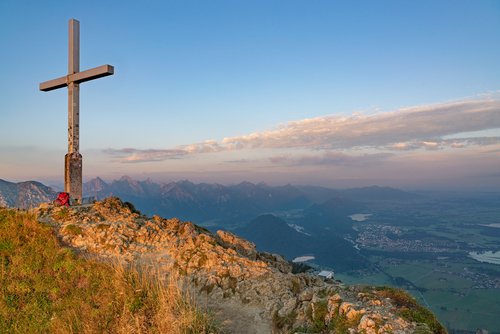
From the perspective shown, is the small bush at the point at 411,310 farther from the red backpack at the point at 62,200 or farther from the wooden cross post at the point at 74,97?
the wooden cross post at the point at 74,97

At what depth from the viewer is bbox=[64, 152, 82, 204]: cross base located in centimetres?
1641

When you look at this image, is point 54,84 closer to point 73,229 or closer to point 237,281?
point 73,229

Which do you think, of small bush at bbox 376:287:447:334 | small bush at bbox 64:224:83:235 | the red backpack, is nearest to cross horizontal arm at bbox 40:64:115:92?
the red backpack

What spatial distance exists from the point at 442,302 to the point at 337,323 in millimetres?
148047

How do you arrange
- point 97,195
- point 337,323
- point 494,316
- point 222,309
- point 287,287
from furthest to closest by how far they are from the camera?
point 494,316 < point 97,195 < point 287,287 < point 222,309 < point 337,323

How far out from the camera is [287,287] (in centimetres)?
938

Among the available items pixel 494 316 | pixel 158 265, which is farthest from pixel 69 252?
pixel 494 316

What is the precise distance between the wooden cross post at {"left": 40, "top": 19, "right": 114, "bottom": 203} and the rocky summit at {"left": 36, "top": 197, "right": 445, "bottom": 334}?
1.90 m

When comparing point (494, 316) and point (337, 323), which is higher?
point (337, 323)

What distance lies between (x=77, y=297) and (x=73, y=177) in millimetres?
9539

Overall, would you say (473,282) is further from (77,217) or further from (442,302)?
(77,217)

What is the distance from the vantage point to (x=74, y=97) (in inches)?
687

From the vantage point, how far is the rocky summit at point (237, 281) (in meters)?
6.92

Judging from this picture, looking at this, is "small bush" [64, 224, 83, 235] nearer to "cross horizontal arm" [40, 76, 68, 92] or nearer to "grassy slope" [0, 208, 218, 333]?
"grassy slope" [0, 208, 218, 333]
